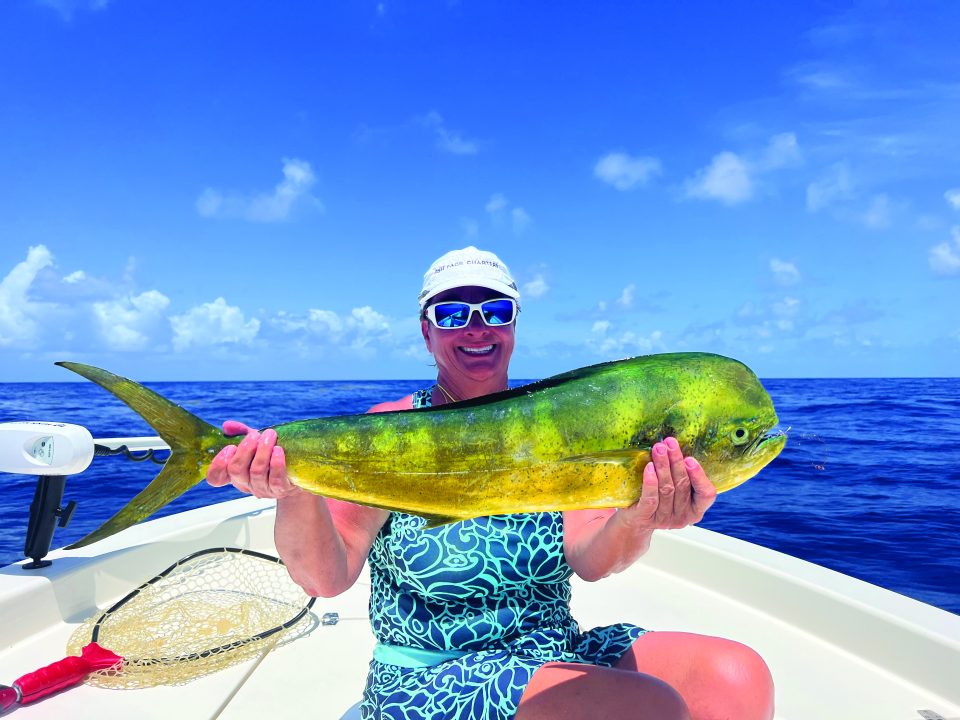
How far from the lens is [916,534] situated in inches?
359

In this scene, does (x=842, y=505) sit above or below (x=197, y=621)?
below

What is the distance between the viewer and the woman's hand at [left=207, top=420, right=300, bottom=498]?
194 centimetres

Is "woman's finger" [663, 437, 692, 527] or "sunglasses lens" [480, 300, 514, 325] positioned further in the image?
"sunglasses lens" [480, 300, 514, 325]

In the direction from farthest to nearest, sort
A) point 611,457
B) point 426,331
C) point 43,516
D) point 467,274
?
point 43,516, point 426,331, point 467,274, point 611,457

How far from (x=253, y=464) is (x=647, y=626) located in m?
3.09

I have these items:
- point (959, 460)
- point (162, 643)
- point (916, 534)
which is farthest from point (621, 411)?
point (959, 460)

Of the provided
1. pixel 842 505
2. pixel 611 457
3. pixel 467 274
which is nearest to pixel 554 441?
pixel 611 457

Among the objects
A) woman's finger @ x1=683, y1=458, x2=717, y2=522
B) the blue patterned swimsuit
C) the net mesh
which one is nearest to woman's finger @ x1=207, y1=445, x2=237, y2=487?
the blue patterned swimsuit

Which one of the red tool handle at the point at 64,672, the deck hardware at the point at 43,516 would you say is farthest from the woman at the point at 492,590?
the deck hardware at the point at 43,516

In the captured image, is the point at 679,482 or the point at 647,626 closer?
the point at 679,482

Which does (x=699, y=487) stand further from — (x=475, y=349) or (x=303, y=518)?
(x=303, y=518)

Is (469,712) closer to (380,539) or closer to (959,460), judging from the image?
(380,539)

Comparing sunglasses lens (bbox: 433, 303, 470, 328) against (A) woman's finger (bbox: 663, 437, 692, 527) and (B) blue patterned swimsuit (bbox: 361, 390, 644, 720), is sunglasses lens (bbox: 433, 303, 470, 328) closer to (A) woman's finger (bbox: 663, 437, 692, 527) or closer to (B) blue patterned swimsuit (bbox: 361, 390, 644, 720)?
(B) blue patterned swimsuit (bbox: 361, 390, 644, 720)

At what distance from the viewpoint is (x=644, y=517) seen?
6.52 feet
